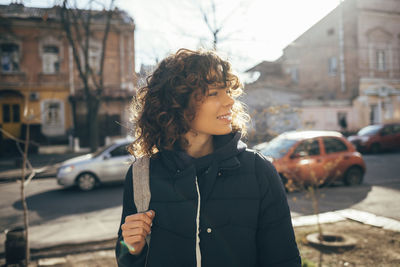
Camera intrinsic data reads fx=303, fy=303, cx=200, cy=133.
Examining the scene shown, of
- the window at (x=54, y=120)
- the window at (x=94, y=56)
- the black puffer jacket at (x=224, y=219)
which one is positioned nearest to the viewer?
the black puffer jacket at (x=224, y=219)

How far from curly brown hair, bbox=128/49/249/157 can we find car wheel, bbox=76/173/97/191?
26.6 ft

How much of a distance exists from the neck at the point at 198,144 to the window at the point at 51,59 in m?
23.8

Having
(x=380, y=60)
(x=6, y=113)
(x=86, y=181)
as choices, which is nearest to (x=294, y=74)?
(x=380, y=60)

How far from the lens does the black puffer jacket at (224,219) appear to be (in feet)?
4.90

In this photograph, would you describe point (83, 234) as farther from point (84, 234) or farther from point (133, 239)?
point (133, 239)

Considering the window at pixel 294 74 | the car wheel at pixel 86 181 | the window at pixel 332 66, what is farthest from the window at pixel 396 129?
the window at pixel 294 74

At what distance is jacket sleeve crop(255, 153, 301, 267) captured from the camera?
4.90ft

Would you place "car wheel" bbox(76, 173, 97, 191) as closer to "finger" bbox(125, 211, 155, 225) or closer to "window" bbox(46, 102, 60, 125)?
"finger" bbox(125, 211, 155, 225)

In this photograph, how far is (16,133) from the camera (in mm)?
21781

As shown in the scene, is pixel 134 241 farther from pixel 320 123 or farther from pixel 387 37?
pixel 387 37

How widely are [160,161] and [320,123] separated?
27.0m

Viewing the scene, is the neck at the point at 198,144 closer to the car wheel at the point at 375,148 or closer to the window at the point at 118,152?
the window at the point at 118,152

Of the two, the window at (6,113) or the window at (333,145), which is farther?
the window at (6,113)

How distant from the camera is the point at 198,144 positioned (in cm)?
177
